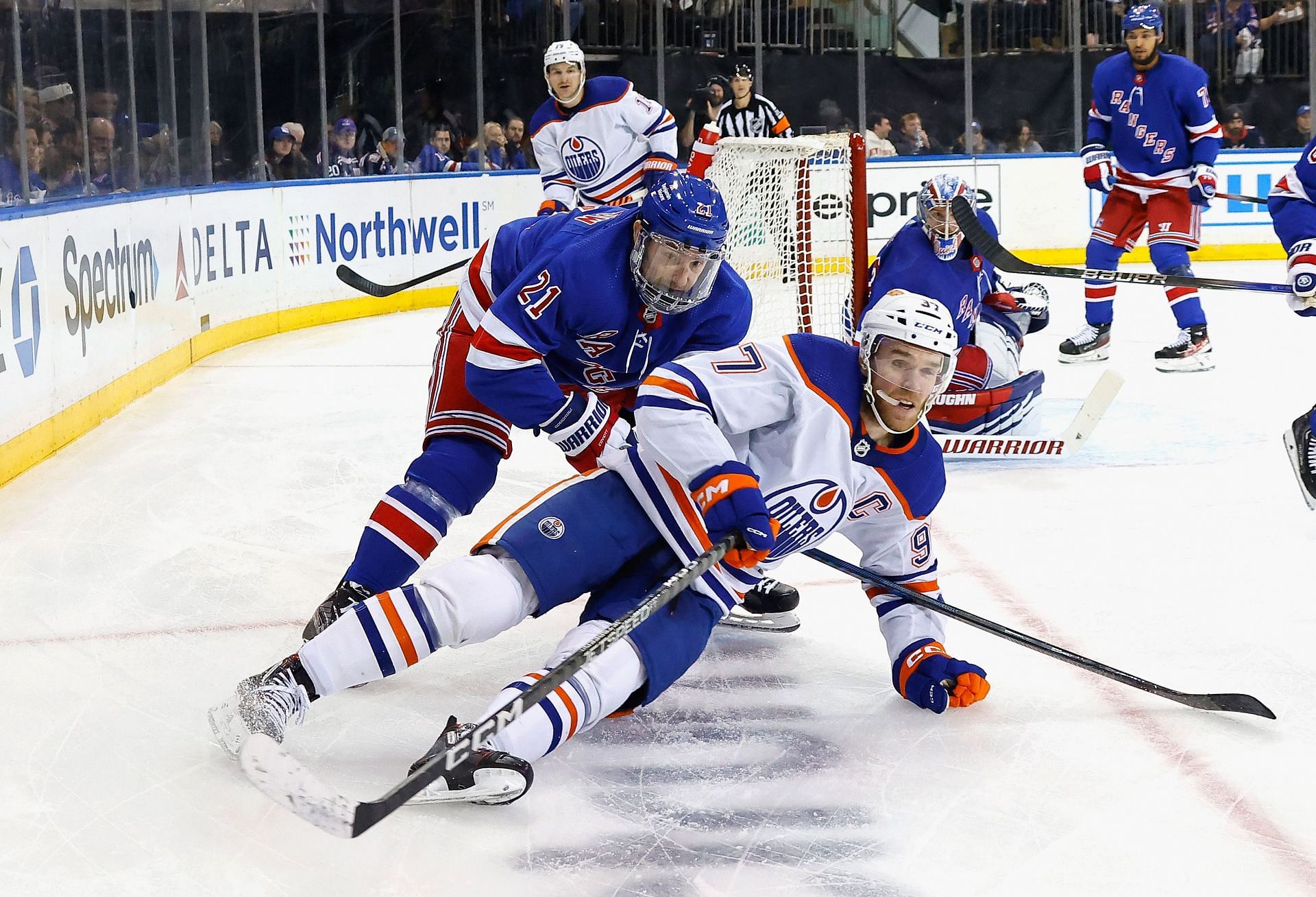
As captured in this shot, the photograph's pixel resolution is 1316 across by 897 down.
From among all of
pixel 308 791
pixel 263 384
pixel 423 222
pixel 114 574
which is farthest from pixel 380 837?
pixel 423 222

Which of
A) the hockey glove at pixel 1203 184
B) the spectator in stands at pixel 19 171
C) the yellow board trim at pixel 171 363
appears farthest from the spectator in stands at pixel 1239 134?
the spectator in stands at pixel 19 171

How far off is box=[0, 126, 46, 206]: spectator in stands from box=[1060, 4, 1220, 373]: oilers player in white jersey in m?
4.11

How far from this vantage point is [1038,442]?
4.18 meters

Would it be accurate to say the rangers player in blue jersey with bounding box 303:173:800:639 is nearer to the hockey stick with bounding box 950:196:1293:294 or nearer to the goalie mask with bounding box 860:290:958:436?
the goalie mask with bounding box 860:290:958:436

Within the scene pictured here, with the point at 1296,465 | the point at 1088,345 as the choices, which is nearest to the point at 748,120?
the point at 1088,345

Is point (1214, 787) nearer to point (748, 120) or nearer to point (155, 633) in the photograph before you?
point (155, 633)

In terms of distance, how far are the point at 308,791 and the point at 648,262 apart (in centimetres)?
109

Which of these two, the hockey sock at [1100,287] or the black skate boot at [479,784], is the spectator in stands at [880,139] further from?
the black skate boot at [479,784]

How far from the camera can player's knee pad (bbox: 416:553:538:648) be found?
202 centimetres

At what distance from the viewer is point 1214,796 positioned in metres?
2.04

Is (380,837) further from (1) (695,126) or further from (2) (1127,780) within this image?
(1) (695,126)

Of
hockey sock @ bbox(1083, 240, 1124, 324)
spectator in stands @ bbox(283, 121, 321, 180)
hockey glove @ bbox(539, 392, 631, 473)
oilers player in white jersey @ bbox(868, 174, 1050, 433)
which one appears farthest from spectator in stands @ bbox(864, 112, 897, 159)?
hockey glove @ bbox(539, 392, 631, 473)

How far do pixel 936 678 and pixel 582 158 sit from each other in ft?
12.7

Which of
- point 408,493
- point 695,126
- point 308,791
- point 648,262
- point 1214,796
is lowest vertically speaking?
point 1214,796
